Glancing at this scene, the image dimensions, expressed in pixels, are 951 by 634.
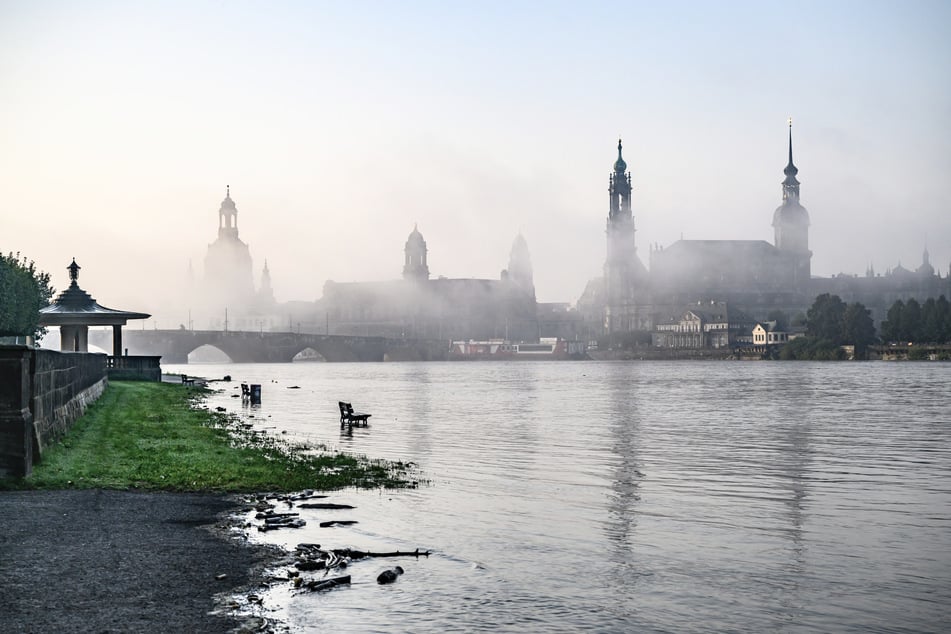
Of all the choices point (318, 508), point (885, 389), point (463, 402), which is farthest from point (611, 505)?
point (885, 389)

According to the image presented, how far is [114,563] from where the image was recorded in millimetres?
18203

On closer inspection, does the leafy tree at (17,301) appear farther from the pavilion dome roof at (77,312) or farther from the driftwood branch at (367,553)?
the driftwood branch at (367,553)

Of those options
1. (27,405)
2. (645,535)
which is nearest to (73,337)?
(27,405)

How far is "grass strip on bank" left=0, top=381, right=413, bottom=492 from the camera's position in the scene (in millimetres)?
28453

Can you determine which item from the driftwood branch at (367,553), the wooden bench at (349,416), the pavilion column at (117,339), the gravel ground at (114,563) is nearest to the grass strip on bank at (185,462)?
the gravel ground at (114,563)

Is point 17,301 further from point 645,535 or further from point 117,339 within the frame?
point 645,535

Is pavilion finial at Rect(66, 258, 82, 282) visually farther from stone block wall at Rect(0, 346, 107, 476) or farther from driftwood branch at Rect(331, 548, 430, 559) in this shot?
driftwood branch at Rect(331, 548, 430, 559)

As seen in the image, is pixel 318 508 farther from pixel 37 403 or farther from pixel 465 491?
pixel 37 403

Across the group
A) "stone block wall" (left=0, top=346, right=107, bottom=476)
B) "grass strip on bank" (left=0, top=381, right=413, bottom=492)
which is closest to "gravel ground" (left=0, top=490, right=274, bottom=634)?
"stone block wall" (left=0, top=346, right=107, bottom=476)

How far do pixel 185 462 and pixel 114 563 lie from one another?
15.2 meters

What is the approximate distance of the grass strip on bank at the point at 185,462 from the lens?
93.4 feet

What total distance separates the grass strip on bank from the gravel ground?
2893 millimetres

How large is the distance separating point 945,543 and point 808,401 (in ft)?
250

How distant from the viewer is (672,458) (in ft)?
143
